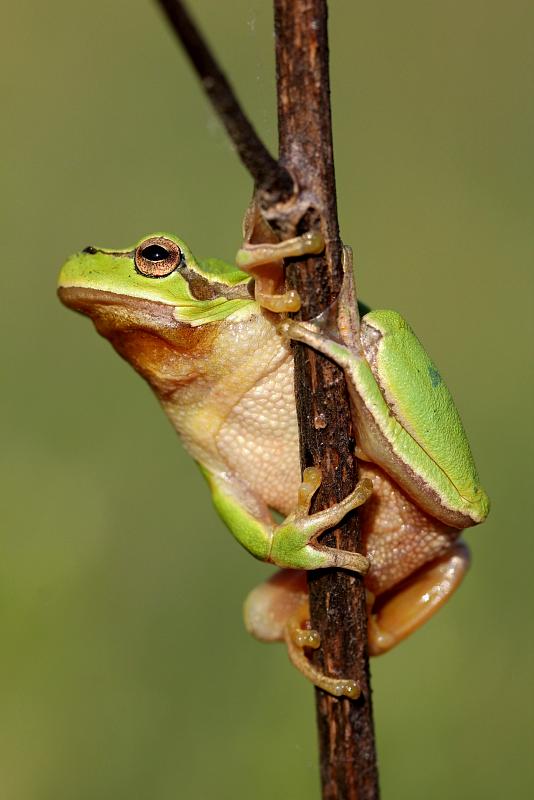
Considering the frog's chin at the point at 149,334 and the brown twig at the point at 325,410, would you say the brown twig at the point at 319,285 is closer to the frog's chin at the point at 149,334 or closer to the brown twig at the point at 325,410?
the brown twig at the point at 325,410

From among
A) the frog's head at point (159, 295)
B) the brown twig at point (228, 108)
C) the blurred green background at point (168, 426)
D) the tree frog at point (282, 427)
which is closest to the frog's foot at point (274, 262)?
the tree frog at point (282, 427)

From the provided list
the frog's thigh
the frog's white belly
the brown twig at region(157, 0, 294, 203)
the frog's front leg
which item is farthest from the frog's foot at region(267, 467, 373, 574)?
the brown twig at region(157, 0, 294, 203)

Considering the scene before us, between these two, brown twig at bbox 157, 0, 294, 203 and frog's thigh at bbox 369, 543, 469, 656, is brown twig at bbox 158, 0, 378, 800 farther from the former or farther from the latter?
frog's thigh at bbox 369, 543, 469, 656

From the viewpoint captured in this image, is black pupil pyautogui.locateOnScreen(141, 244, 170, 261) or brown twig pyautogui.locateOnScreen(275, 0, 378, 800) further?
black pupil pyautogui.locateOnScreen(141, 244, 170, 261)

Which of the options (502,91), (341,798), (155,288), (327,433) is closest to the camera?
(327,433)

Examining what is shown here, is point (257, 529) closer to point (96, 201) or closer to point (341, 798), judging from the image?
point (341, 798)

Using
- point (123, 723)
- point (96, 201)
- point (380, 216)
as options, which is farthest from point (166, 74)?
point (123, 723)
